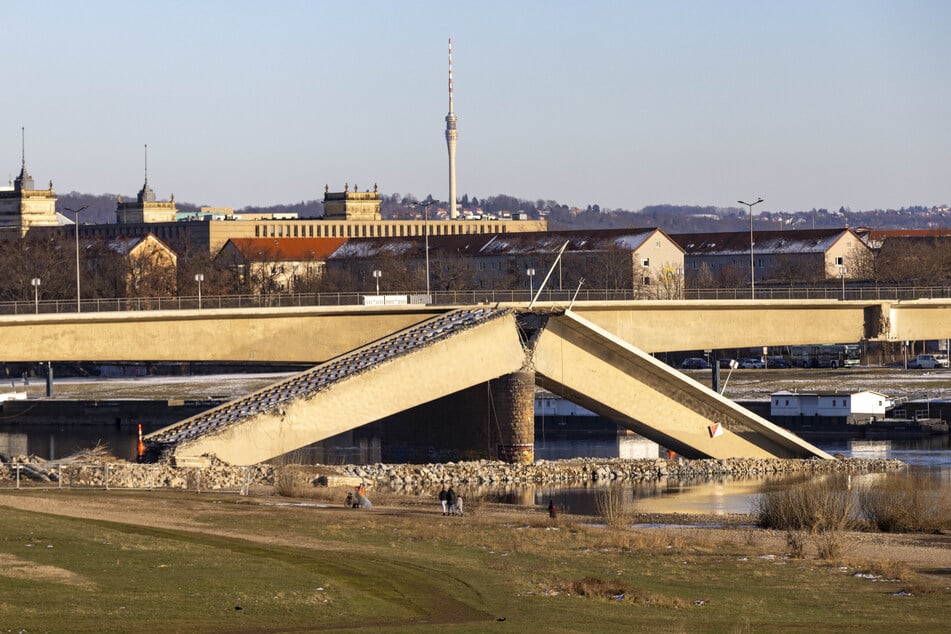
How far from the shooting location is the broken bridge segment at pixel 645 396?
249 ft

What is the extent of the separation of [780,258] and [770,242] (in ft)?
17.5

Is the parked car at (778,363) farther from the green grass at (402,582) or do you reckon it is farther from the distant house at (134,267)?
the green grass at (402,582)

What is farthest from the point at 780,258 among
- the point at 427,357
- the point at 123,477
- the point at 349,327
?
the point at 123,477

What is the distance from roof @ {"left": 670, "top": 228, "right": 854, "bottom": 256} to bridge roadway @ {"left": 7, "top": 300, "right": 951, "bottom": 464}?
309 ft

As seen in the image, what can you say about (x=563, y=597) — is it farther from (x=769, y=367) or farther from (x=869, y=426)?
(x=769, y=367)

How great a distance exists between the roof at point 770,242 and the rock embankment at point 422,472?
10079 centimetres

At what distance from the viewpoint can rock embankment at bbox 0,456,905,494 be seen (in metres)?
57.0

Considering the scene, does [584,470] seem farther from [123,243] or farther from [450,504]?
[123,243]

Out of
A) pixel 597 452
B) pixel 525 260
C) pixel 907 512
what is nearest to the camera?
pixel 907 512

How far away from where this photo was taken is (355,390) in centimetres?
6969

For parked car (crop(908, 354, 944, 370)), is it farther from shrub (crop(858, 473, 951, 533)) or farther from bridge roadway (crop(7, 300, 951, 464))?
shrub (crop(858, 473, 951, 533))

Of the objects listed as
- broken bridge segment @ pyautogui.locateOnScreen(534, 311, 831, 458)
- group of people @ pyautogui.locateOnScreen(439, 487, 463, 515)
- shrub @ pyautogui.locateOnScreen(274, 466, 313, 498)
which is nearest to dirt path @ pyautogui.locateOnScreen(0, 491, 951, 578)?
group of people @ pyautogui.locateOnScreen(439, 487, 463, 515)

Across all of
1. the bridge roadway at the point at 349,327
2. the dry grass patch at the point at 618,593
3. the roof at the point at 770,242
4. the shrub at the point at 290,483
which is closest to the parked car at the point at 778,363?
the roof at the point at 770,242

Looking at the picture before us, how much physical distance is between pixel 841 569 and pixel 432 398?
3622 centimetres
